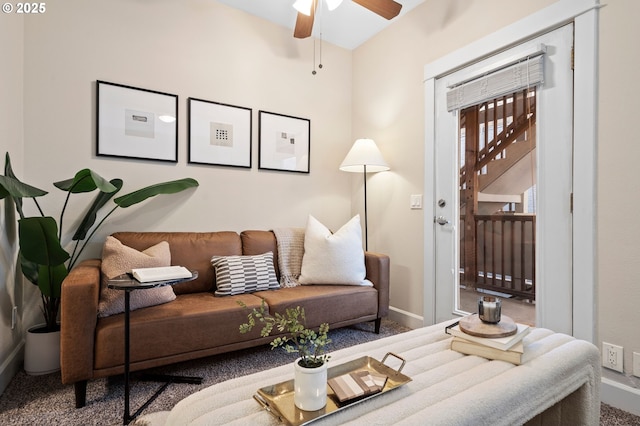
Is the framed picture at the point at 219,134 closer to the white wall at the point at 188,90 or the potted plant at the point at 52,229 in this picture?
the white wall at the point at 188,90

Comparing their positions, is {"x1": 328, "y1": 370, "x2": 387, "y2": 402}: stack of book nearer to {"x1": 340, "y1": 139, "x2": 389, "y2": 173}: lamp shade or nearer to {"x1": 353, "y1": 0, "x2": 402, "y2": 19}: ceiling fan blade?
{"x1": 340, "y1": 139, "x2": 389, "y2": 173}: lamp shade

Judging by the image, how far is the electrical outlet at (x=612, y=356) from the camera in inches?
67.3

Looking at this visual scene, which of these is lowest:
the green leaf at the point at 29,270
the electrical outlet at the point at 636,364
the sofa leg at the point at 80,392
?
the sofa leg at the point at 80,392

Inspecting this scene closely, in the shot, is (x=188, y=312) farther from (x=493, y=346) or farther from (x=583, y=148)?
(x=583, y=148)

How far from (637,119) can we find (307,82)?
8.56ft

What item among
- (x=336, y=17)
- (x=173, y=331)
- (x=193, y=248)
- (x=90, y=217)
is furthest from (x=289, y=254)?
(x=336, y=17)

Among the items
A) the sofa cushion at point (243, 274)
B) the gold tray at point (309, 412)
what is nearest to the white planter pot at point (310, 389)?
the gold tray at point (309, 412)

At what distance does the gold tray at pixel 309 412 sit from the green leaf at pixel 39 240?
150 centimetres

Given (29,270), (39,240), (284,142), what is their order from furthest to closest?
(284,142), (29,270), (39,240)

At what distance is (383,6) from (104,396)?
2965 mm

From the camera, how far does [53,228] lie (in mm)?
1688

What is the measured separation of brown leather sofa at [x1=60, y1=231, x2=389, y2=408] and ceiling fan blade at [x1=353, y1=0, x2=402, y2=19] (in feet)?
6.11

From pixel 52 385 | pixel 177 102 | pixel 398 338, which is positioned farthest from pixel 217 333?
pixel 177 102

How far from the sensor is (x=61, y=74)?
229cm
